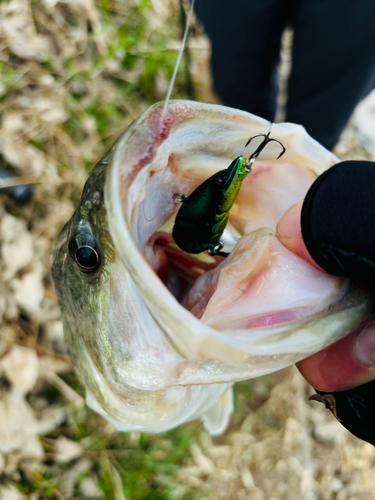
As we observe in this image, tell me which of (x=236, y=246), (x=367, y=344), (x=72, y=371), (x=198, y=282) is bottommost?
(x=72, y=371)

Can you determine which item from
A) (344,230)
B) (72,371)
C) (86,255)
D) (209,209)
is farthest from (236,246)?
(72,371)

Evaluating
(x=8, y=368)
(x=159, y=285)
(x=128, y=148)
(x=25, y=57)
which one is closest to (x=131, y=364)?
(x=159, y=285)

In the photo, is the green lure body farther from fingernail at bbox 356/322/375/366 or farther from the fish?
fingernail at bbox 356/322/375/366

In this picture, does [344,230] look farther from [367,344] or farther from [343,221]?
[367,344]

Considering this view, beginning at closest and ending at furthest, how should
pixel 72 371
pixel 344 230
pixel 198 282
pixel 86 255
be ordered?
pixel 344 230
pixel 86 255
pixel 198 282
pixel 72 371

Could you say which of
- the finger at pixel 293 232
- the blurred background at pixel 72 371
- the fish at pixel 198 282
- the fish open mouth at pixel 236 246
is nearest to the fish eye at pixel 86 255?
the fish at pixel 198 282

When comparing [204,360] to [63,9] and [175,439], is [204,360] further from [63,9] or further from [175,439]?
[63,9]

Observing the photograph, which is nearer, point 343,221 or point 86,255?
point 343,221
